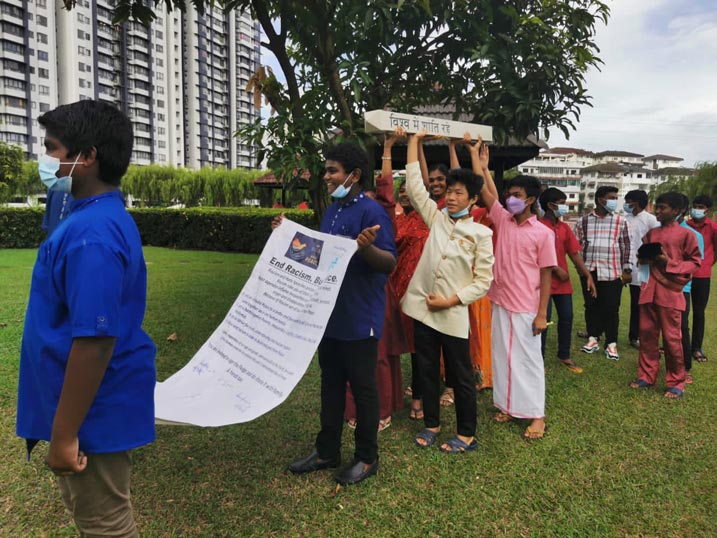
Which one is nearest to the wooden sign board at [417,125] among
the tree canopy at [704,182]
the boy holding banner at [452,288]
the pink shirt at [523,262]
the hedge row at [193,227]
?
the boy holding banner at [452,288]

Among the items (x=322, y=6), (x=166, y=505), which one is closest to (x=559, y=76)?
(x=322, y=6)

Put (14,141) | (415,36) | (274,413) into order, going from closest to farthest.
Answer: (274,413)
(415,36)
(14,141)

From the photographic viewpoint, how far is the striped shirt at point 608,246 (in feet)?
18.0

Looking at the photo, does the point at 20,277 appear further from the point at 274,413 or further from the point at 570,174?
the point at 570,174

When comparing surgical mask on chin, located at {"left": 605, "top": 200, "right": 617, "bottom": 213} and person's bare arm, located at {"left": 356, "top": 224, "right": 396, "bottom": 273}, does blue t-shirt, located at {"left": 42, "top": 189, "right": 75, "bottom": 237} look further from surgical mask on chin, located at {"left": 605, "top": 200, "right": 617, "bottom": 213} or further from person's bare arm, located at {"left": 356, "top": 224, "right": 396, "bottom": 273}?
surgical mask on chin, located at {"left": 605, "top": 200, "right": 617, "bottom": 213}

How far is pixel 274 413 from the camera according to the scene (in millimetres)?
3773

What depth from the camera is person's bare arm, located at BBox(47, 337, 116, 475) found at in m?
1.35

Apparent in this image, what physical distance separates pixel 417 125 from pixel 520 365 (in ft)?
5.74

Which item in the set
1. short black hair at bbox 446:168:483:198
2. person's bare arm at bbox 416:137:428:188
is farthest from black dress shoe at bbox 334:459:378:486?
person's bare arm at bbox 416:137:428:188

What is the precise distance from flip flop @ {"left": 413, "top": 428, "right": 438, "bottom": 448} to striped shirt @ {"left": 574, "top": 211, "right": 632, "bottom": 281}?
3.25 meters

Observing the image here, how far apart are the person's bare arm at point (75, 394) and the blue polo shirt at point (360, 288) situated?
1380 mm

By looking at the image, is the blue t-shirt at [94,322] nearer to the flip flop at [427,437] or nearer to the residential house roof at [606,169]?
the flip flop at [427,437]

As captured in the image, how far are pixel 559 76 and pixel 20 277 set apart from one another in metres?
9.91

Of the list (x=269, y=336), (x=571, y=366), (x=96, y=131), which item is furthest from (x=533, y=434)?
(x=96, y=131)
